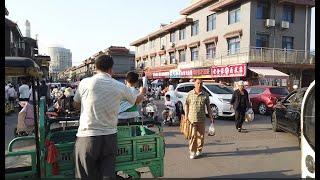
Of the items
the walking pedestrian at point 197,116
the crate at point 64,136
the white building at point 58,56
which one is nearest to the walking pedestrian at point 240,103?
the walking pedestrian at point 197,116

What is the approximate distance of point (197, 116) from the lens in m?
7.19

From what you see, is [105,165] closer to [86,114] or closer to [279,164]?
[86,114]

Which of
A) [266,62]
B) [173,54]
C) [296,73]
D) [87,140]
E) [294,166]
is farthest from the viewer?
[173,54]

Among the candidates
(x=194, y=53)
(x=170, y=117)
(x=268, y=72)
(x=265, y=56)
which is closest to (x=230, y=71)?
(x=265, y=56)

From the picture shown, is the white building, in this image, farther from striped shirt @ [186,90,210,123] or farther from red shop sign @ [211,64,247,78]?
striped shirt @ [186,90,210,123]

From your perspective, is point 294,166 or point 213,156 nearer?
→ point 294,166

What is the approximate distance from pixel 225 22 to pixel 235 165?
2425 centimetres

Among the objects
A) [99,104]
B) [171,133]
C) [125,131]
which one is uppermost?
[99,104]

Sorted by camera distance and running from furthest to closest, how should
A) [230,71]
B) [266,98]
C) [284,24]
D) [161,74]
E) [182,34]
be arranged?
1. [161,74]
2. [182,34]
3. [284,24]
4. [230,71]
5. [266,98]

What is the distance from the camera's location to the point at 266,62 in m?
26.6

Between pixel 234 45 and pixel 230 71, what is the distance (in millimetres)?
2485

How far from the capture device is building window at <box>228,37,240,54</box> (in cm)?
2809

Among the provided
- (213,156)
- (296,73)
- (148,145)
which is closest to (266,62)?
(296,73)

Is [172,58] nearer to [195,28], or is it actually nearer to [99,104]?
[195,28]
